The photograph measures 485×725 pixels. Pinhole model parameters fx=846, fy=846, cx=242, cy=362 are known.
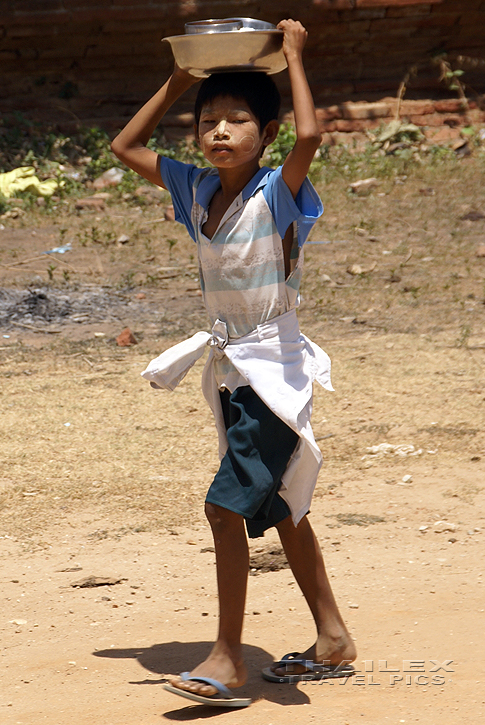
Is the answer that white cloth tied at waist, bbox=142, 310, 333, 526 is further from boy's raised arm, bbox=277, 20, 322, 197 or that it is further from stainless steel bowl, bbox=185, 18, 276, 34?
stainless steel bowl, bbox=185, 18, 276, 34

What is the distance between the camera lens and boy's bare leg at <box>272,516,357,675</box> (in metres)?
2.15

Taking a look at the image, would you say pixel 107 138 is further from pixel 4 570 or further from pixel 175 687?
pixel 175 687

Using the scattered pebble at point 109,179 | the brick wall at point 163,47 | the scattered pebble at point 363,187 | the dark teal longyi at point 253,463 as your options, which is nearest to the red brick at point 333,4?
the brick wall at point 163,47

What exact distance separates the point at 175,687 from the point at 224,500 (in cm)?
43

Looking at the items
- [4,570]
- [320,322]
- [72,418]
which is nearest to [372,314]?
[320,322]

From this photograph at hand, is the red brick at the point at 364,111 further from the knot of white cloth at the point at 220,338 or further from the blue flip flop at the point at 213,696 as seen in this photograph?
the blue flip flop at the point at 213,696

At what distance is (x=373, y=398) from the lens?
440 centimetres

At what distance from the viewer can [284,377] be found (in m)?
2.08

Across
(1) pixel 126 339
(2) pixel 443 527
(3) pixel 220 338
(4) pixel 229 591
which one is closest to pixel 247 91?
(3) pixel 220 338

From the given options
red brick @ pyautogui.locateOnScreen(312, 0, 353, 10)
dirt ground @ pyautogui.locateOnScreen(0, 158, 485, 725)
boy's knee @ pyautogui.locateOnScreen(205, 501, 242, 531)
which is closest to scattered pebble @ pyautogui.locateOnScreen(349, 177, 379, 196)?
dirt ground @ pyautogui.locateOnScreen(0, 158, 485, 725)

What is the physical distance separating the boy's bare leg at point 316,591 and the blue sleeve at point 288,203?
2.44 feet

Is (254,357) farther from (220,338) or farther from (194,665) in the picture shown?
(194,665)

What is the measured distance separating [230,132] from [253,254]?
299 millimetres

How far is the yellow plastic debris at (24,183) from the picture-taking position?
27.8 feet
